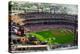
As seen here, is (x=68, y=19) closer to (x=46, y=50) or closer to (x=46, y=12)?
(x=46, y=12)

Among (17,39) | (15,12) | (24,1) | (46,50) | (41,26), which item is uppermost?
(24,1)

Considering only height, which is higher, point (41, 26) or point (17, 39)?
point (41, 26)

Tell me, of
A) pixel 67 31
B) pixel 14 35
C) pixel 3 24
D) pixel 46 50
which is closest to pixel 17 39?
pixel 14 35

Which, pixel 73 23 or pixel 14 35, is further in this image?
pixel 73 23
